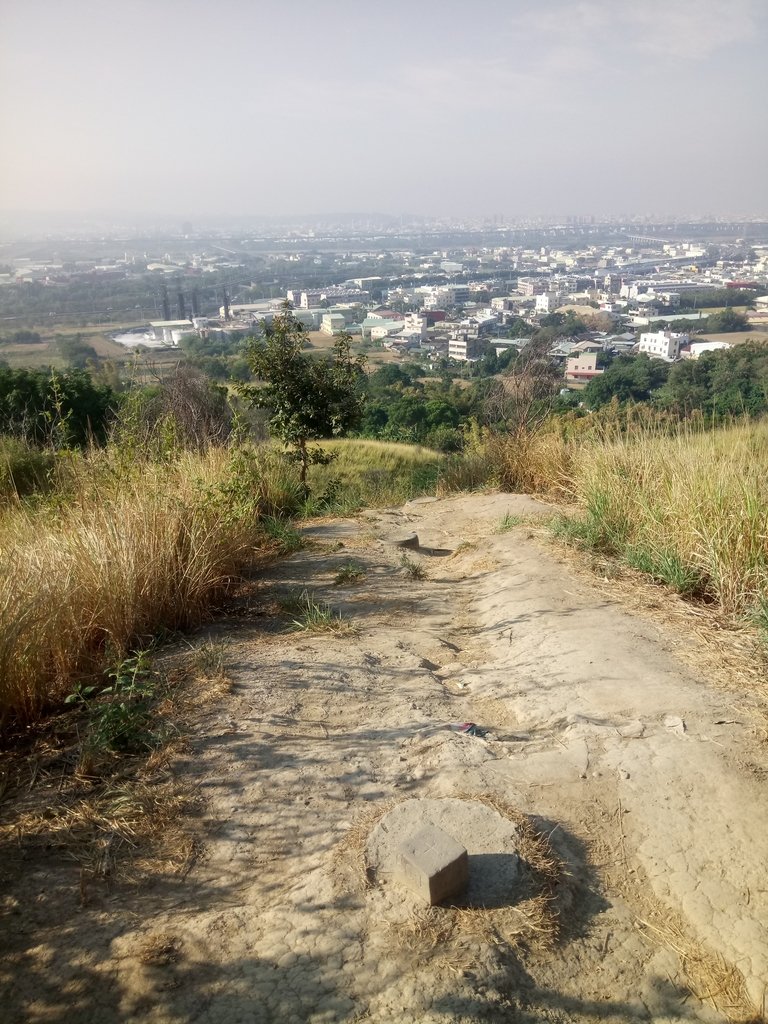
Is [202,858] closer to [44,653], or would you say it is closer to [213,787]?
[213,787]

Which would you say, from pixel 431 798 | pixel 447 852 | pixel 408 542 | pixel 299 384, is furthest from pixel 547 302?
pixel 447 852

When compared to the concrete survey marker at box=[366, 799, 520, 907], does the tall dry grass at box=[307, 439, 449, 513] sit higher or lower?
lower

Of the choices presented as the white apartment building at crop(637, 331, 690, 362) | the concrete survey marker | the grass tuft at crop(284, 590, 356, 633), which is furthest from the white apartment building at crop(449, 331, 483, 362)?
the concrete survey marker

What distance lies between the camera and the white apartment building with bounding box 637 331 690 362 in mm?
19906

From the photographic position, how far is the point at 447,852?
2.02m

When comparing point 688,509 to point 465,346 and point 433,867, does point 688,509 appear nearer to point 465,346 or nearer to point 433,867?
point 433,867

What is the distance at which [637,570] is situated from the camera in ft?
15.2

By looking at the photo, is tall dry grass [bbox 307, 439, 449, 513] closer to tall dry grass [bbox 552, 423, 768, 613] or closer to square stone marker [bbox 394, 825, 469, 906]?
tall dry grass [bbox 552, 423, 768, 613]

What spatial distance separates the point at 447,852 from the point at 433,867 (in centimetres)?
7

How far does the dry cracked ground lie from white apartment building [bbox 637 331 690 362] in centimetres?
1807

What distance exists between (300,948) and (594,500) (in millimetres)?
4206

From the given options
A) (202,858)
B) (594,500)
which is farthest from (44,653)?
(594,500)

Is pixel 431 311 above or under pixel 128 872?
above

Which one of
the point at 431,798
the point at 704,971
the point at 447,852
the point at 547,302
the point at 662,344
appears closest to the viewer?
the point at 704,971
